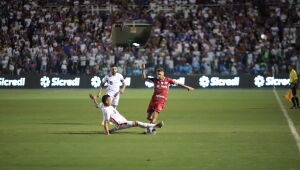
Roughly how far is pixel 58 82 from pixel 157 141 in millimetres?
27700

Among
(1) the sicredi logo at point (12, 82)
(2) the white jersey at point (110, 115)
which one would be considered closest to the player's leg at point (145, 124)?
(2) the white jersey at point (110, 115)

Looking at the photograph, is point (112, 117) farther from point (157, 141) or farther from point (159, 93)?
point (159, 93)

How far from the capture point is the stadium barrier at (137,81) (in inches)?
1582

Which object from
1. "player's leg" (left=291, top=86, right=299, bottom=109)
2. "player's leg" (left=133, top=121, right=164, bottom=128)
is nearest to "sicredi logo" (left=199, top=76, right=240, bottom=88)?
"player's leg" (left=291, top=86, right=299, bottom=109)

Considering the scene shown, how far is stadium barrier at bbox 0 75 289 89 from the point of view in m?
40.2

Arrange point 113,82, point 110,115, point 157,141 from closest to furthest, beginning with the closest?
point 157,141, point 110,115, point 113,82

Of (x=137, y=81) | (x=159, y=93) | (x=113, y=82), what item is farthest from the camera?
(x=137, y=81)

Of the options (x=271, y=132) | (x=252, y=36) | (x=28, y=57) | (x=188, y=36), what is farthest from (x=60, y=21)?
(x=271, y=132)

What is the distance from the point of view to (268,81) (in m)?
40.1

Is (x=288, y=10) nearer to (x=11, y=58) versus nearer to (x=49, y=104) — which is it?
(x=11, y=58)

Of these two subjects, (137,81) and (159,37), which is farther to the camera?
(159,37)

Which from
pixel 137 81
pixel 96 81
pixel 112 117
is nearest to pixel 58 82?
pixel 96 81

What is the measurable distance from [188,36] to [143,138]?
90.1ft

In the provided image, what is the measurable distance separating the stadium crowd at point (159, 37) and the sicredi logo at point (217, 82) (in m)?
0.76
